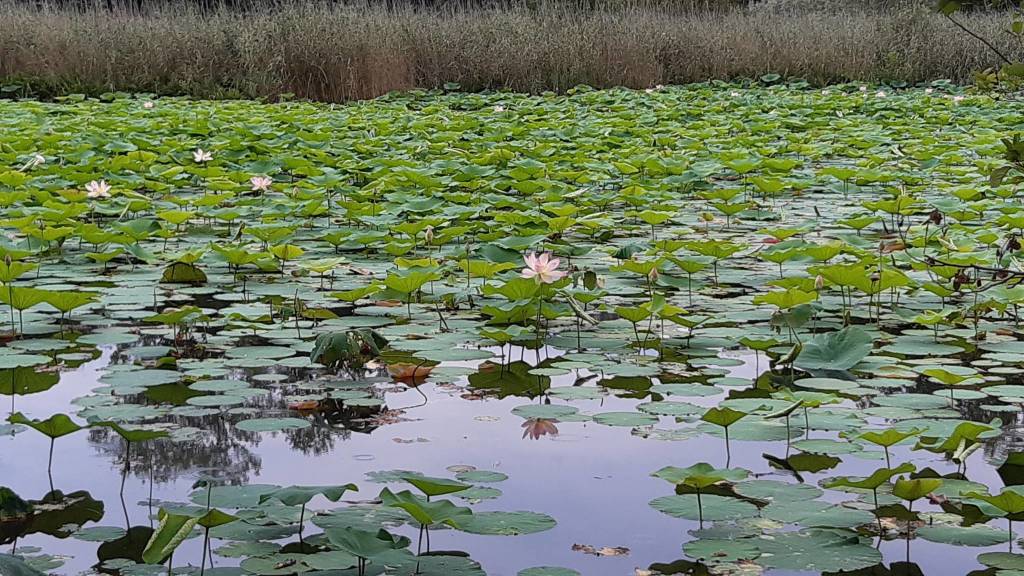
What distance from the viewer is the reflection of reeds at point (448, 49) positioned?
10883 millimetres

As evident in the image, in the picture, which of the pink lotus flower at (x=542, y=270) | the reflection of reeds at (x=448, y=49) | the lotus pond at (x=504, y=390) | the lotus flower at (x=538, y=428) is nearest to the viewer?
the lotus pond at (x=504, y=390)

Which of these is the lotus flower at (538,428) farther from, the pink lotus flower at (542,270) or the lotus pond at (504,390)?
the pink lotus flower at (542,270)

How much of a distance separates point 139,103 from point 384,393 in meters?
8.14

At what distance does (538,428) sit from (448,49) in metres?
10.3

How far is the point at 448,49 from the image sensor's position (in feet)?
38.8

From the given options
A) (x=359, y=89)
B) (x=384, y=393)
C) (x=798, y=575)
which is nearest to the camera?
(x=798, y=575)

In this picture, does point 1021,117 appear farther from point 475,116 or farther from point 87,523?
A: point 87,523

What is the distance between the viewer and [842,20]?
14.5 m

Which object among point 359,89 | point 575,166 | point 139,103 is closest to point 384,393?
point 575,166

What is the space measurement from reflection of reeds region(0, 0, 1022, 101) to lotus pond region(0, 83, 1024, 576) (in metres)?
6.47

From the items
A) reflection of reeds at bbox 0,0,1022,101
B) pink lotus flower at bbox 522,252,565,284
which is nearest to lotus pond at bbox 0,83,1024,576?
pink lotus flower at bbox 522,252,565,284

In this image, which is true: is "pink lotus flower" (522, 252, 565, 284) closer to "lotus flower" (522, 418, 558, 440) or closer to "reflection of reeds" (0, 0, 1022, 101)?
"lotus flower" (522, 418, 558, 440)

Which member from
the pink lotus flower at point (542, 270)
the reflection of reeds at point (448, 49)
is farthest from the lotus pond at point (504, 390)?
the reflection of reeds at point (448, 49)

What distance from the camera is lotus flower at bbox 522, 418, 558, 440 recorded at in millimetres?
1920
